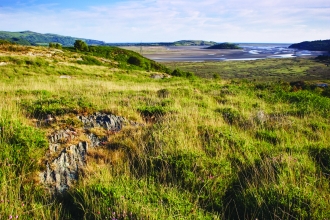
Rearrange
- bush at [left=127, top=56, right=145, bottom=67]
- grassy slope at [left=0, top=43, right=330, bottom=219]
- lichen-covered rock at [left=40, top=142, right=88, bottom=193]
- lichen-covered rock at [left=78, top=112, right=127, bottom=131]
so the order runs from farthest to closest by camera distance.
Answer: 1. bush at [left=127, top=56, right=145, bottom=67]
2. lichen-covered rock at [left=78, top=112, right=127, bottom=131]
3. lichen-covered rock at [left=40, top=142, right=88, bottom=193]
4. grassy slope at [left=0, top=43, right=330, bottom=219]

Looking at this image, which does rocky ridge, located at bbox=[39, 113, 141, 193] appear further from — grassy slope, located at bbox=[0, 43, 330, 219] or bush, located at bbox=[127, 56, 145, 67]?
bush, located at bbox=[127, 56, 145, 67]

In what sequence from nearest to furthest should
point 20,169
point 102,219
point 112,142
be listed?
point 102,219, point 20,169, point 112,142

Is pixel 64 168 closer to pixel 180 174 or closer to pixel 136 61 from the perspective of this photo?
pixel 180 174

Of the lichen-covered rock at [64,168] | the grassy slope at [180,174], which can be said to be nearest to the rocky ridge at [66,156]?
the lichen-covered rock at [64,168]

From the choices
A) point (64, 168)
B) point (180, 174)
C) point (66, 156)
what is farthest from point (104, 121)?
point (180, 174)

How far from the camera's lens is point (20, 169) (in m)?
3.94

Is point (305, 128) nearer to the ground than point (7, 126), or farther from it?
nearer to the ground

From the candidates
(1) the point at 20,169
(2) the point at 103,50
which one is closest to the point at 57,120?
(1) the point at 20,169

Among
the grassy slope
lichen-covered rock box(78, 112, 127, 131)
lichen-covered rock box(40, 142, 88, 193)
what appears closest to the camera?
the grassy slope

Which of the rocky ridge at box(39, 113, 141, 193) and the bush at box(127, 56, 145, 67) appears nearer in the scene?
the rocky ridge at box(39, 113, 141, 193)

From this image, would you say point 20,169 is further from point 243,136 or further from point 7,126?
point 243,136

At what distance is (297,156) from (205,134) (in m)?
2.14

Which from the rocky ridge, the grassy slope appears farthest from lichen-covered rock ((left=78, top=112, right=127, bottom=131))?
the grassy slope

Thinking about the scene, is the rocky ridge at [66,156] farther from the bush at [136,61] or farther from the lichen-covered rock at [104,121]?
the bush at [136,61]
